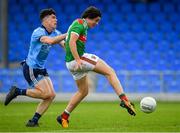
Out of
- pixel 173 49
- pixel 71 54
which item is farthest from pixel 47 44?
pixel 173 49

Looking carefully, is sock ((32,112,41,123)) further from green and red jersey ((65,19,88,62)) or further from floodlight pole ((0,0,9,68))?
floodlight pole ((0,0,9,68))

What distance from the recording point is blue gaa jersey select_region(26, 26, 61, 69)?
11.2 m

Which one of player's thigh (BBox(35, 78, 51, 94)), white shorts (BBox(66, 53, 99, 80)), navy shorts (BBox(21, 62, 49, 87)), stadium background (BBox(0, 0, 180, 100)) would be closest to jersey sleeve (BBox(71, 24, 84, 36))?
white shorts (BBox(66, 53, 99, 80))

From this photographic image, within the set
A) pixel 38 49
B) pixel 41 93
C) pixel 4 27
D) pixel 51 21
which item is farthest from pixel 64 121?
pixel 4 27

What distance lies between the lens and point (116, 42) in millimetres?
23672

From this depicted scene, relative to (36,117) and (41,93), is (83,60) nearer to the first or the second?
(41,93)

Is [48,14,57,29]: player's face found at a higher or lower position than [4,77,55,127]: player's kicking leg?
higher

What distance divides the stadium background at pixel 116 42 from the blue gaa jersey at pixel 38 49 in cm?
969

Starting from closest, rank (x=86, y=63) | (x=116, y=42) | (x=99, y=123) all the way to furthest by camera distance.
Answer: (x=86, y=63)
(x=99, y=123)
(x=116, y=42)

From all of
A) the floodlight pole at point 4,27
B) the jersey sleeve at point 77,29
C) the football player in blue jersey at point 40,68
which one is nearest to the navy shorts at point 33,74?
the football player in blue jersey at point 40,68

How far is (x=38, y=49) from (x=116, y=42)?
12603mm

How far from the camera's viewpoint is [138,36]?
23.8m

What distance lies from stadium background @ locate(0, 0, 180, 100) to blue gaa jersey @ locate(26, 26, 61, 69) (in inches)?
382

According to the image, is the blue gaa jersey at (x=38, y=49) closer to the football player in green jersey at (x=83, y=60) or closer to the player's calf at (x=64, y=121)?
the football player in green jersey at (x=83, y=60)
